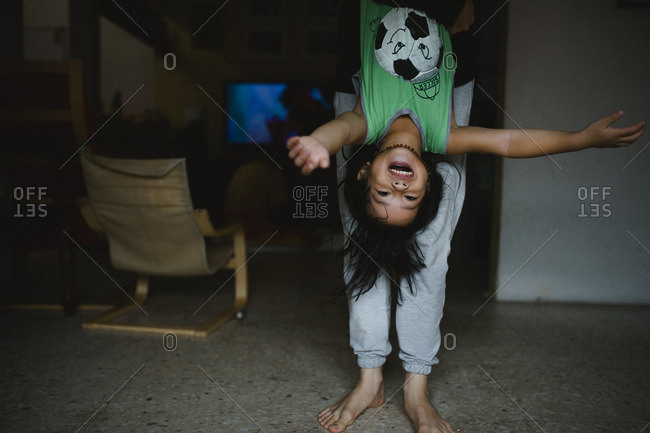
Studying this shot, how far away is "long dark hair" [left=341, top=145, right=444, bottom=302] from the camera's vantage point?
1251 millimetres

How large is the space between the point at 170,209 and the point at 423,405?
116cm

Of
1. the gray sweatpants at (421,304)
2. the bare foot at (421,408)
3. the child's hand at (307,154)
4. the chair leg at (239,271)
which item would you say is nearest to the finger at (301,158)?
the child's hand at (307,154)

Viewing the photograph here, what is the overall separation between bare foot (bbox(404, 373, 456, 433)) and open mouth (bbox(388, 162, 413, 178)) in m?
0.54

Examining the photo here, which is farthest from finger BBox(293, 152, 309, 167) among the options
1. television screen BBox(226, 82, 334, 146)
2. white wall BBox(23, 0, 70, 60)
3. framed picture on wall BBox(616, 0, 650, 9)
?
white wall BBox(23, 0, 70, 60)

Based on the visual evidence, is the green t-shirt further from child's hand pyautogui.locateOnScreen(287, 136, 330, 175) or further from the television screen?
the television screen

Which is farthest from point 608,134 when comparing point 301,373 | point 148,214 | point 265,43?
point 265,43

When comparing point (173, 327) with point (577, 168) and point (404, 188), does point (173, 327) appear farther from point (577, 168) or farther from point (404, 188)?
point (577, 168)

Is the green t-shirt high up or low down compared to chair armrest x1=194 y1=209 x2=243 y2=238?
up

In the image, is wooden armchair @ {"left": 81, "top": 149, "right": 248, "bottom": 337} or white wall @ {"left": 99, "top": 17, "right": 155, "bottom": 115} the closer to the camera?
wooden armchair @ {"left": 81, "top": 149, "right": 248, "bottom": 337}

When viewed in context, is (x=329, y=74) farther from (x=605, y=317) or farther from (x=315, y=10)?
(x=605, y=317)

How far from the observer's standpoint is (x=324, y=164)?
91 centimetres

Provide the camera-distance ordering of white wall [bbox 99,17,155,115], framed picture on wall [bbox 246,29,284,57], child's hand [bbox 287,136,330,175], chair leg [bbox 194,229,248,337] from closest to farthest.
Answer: child's hand [bbox 287,136,330,175]
chair leg [bbox 194,229,248,337]
framed picture on wall [bbox 246,29,284,57]
white wall [bbox 99,17,155,115]

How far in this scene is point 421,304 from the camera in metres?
1.31

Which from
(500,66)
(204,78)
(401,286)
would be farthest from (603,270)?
(204,78)
